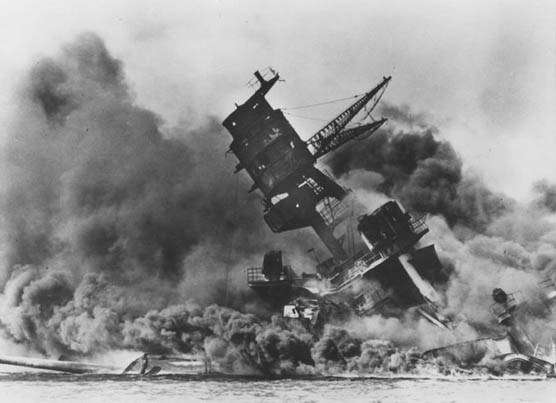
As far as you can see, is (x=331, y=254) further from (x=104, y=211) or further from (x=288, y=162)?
(x=104, y=211)

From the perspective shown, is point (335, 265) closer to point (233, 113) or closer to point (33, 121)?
point (233, 113)

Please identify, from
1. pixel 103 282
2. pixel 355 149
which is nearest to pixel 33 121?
pixel 103 282

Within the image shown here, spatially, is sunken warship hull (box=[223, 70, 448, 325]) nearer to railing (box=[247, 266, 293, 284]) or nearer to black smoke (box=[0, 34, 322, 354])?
railing (box=[247, 266, 293, 284])

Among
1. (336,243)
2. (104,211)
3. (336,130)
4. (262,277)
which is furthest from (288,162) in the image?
(104,211)

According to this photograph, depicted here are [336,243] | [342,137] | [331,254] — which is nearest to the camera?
[342,137]

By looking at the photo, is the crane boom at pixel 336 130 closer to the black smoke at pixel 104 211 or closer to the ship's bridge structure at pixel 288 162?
the ship's bridge structure at pixel 288 162

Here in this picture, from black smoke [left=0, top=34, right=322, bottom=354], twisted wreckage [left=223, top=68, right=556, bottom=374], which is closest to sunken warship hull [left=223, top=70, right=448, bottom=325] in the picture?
twisted wreckage [left=223, top=68, right=556, bottom=374]

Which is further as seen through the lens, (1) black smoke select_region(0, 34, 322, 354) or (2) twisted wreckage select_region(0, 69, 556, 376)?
(1) black smoke select_region(0, 34, 322, 354)

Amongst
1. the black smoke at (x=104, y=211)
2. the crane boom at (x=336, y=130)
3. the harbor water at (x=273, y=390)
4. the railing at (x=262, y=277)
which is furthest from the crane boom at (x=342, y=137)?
the harbor water at (x=273, y=390)
